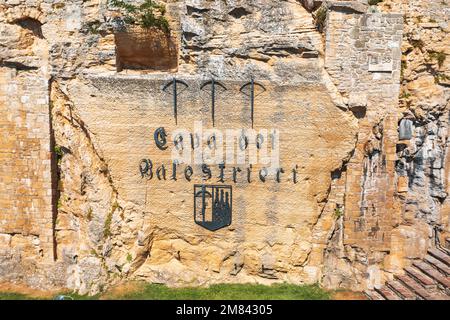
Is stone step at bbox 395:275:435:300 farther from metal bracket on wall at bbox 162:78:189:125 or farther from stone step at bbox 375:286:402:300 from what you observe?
metal bracket on wall at bbox 162:78:189:125

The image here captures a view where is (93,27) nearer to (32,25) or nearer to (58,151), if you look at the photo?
(32,25)

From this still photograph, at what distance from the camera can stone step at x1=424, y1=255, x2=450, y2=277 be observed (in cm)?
939

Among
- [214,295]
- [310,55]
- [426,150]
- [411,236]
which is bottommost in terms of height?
[214,295]

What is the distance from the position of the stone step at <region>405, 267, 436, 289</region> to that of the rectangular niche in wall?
22.7 feet

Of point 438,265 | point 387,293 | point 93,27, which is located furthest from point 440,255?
point 93,27

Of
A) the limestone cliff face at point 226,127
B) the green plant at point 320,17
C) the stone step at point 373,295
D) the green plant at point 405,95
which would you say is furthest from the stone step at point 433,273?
the green plant at point 320,17

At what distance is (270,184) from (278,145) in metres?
0.87

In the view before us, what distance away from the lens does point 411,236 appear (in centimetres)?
996

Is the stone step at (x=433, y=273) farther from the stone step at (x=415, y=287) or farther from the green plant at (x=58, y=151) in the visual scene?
the green plant at (x=58, y=151)

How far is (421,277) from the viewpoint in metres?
9.49

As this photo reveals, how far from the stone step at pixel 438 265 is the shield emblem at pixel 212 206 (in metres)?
4.51

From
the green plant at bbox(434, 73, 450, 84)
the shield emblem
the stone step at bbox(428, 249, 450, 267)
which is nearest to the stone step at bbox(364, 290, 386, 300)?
the stone step at bbox(428, 249, 450, 267)

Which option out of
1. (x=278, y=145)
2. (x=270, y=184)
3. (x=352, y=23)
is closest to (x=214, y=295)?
(x=270, y=184)

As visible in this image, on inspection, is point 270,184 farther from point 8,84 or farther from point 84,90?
point 8,84
